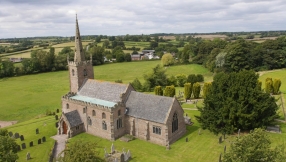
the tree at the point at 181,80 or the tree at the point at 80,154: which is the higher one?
the tree at the point at 80,154

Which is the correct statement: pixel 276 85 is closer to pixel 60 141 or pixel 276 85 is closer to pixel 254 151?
pixel 254 151

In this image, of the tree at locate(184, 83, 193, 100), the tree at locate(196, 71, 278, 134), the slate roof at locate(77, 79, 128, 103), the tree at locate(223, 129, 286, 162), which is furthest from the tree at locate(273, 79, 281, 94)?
the tree at locate(223, 129, 286, 162)

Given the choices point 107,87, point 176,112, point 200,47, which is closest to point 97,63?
point 200,47

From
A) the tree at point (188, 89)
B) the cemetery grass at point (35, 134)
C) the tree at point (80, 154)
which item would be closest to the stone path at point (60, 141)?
the cemetery grass at point (35, 134)

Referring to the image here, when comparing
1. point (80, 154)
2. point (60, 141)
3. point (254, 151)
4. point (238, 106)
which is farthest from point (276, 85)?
point (80, 154)

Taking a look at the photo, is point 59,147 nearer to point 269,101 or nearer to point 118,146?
point 118,146

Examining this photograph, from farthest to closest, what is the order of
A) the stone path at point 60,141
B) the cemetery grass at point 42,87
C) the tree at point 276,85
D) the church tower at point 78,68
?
the cemetery grass at point 42,87 < the tree at point 276,85 < the church tower at point 78,68 < the stone path at point 60,141

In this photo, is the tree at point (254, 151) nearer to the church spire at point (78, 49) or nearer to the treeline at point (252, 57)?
the church spire at point (78, 49)
